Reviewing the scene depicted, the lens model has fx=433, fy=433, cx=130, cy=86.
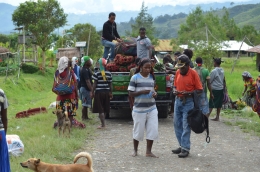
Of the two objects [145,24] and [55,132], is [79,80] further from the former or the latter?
[145,24]

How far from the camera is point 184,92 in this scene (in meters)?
7.80

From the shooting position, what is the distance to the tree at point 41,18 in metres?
37.1

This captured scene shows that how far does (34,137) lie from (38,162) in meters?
3.46

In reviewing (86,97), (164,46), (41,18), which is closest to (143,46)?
(86,97)

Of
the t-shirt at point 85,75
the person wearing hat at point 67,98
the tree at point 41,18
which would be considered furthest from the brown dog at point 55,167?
the tree at point 41,18

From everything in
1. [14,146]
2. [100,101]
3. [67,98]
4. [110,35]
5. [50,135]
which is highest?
[110,35]

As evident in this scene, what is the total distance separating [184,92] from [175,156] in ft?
4.05

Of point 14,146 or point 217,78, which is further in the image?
point 217,78

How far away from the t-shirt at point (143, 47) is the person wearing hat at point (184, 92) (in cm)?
407

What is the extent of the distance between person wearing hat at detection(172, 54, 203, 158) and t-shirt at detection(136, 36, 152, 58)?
4069 mm

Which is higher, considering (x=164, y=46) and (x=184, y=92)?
(x=164, y=46)

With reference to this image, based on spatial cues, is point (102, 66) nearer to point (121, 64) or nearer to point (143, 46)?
point (121, 64)

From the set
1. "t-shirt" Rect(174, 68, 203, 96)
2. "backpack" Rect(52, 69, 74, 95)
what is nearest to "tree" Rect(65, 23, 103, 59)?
"backpack" Rect(52, 69, 74, 95)

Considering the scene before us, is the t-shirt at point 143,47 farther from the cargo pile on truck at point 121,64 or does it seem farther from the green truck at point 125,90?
the green truck at point 125,90
